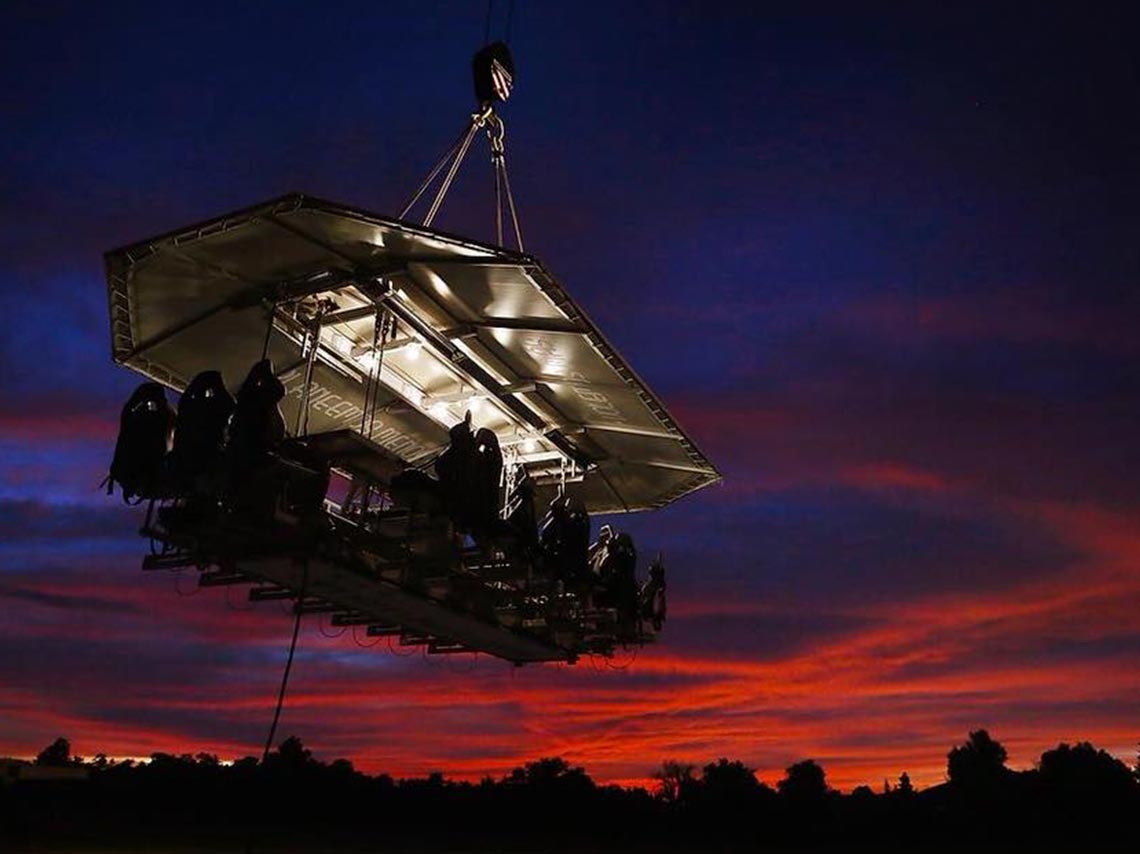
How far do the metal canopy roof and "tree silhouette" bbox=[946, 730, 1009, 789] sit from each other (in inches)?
3126

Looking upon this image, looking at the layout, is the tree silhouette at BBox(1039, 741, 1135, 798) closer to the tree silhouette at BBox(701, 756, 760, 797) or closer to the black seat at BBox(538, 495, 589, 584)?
the tree silhouette at BBox(701, 756, 760, 797)

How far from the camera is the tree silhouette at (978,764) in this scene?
266ft

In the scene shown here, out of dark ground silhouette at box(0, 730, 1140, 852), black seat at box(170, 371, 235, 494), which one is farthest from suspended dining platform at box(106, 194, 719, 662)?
dark ground silhouette at box(0, 730, 1140, 852)

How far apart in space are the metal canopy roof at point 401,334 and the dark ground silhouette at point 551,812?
24.8 m

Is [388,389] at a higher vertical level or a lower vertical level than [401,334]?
lower

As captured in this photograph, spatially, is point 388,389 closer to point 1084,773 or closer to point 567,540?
point 567,540

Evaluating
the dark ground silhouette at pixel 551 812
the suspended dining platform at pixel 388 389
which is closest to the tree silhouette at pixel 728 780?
the dark ground silhouette at pixel 551 812

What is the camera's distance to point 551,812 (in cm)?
5759

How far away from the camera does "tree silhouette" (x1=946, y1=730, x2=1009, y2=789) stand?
8100 cm

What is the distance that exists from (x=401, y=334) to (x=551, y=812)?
2062 inches

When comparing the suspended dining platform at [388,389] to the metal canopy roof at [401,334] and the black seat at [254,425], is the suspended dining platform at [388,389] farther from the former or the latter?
the black seat at [254,425]

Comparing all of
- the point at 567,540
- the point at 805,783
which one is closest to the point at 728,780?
the point at 805,783

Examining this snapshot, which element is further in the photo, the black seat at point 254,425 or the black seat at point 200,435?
the black seat at point 200,435

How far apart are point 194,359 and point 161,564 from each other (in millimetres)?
3589
